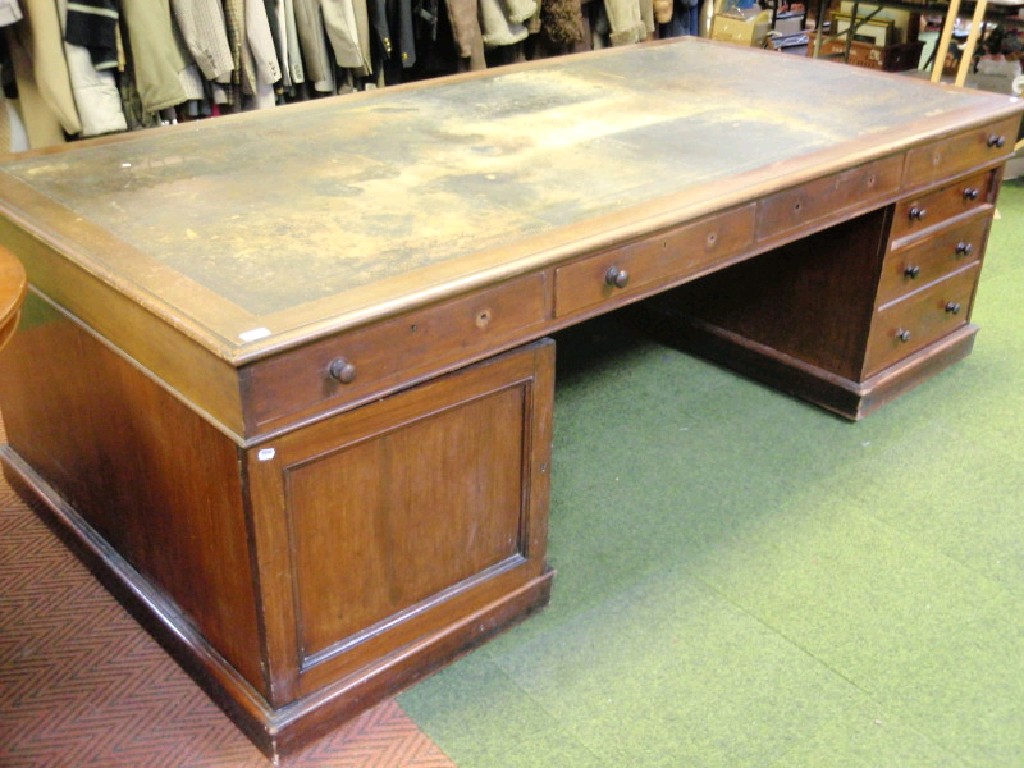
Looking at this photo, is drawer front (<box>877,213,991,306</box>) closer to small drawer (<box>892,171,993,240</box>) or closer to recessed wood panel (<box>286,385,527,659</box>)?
small drawer (<box>892,171,993,240</box>)

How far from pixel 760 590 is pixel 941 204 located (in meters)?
1.25

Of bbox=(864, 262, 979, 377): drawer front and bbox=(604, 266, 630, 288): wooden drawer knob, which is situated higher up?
bbox=(604, 266, 630, 288): wooden drawer knob

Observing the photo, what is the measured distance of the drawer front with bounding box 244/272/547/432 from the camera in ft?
4.65

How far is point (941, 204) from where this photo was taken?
2721 mm

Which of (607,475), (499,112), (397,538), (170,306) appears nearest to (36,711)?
(397,538)

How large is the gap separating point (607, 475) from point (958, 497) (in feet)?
2.79

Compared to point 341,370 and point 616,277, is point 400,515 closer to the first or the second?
point 341,370

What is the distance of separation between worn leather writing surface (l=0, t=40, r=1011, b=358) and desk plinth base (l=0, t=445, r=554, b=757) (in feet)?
2.28

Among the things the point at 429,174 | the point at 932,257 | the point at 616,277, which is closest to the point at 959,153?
the point at 932,257

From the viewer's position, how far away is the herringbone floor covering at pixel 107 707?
1727mm

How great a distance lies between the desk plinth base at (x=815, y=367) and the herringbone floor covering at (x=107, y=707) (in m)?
1.56

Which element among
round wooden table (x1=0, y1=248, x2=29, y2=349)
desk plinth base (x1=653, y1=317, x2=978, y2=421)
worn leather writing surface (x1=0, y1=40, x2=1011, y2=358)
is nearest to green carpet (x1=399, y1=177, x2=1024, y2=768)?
desk plinth base (x1=653, y1=317, x2=978, y2=421)

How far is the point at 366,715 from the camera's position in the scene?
1.81 metres

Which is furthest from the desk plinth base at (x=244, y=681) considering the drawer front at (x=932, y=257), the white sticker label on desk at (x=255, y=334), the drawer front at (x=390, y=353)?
→ the drawer front at (x=932, y=257)
